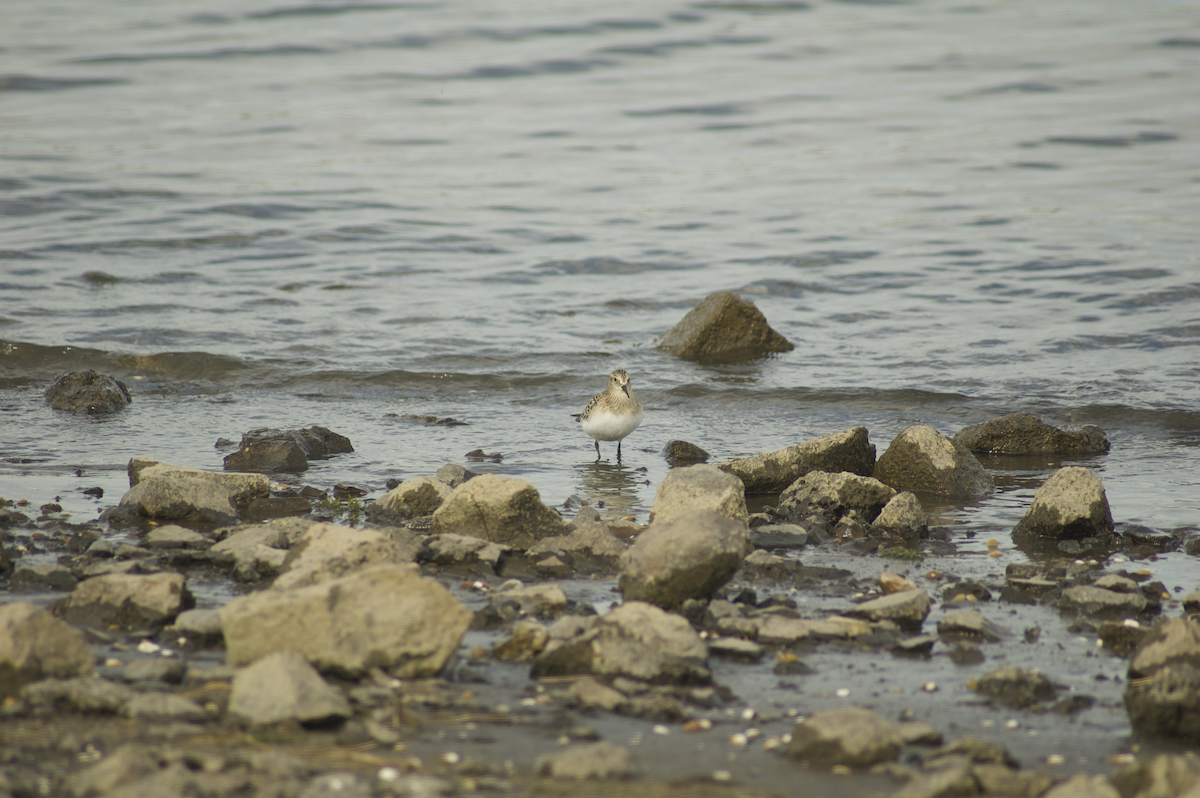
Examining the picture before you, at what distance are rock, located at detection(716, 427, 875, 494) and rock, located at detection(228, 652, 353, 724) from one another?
4.17 metres

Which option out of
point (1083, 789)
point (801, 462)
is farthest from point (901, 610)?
point (801, 462)

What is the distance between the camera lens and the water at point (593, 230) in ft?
32.7

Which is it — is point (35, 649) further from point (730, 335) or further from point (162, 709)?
point (730, 335)

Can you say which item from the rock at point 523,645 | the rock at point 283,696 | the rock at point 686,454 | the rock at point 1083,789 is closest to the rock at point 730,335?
the rock at point 686,454

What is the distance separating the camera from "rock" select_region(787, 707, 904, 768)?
356 cm

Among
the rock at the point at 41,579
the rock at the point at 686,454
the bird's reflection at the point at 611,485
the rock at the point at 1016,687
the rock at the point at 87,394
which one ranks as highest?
the rock at the point at 87,394

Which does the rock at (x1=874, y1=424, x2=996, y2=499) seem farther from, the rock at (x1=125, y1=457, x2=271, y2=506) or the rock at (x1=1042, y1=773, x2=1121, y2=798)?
the rock at (x1=1042, y1=773, x2=1121, y2=798)

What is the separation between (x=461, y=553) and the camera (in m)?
5.77

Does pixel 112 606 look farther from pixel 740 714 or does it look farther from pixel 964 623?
pixel 964 623

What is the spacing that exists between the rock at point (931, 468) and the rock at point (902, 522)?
3.48 feet

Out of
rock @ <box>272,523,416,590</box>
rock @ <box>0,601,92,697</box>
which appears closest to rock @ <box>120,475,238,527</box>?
rock @ <box>272,523,416,590</box>

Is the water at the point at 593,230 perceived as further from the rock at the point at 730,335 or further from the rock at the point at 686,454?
the rock at the point at 730,335

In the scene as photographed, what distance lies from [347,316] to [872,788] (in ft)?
36.7

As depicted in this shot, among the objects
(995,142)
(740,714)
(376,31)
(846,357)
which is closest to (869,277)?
(846,357)
